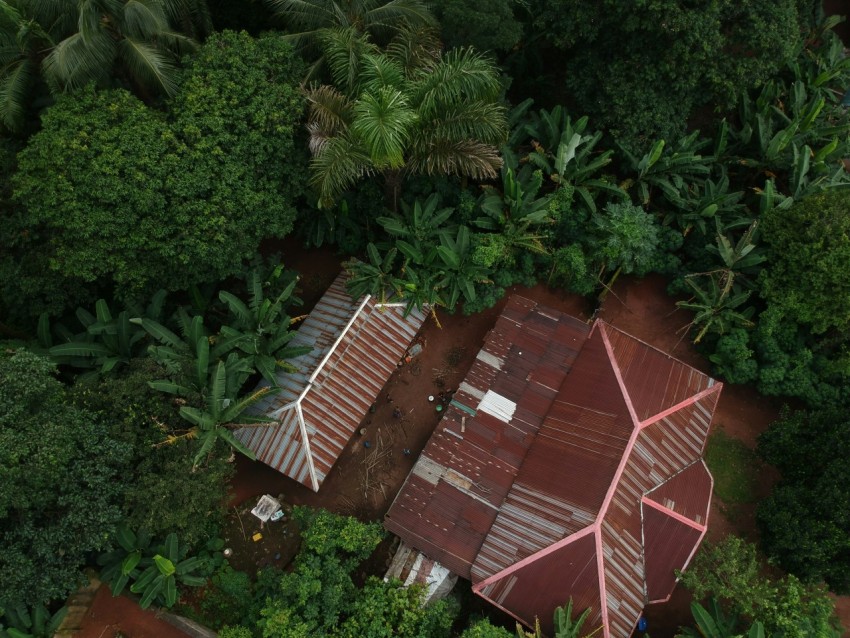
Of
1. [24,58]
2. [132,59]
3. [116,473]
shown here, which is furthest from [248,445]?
[24,58]

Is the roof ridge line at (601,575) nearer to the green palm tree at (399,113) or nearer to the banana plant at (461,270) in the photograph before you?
the banana plant at (461,270)

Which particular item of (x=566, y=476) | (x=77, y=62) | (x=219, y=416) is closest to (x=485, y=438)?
(x=566, y=476)

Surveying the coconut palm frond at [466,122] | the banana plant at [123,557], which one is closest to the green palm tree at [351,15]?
the coconut palm frond at [466,122]

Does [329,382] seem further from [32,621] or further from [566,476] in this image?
[32,621]

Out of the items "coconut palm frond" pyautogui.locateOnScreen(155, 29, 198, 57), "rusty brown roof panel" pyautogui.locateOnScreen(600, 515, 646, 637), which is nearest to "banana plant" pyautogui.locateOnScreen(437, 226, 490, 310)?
"rusty brown roof panel" pyautogui.locateOnScreen(600, 515, 646, 637)

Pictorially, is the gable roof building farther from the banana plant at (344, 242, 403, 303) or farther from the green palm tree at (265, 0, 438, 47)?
the green palm tree at (265, 0, 438, 47)

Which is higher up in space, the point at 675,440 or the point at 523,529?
the point at 675,440

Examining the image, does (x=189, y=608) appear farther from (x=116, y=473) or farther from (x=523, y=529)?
(x=523, y=529)
